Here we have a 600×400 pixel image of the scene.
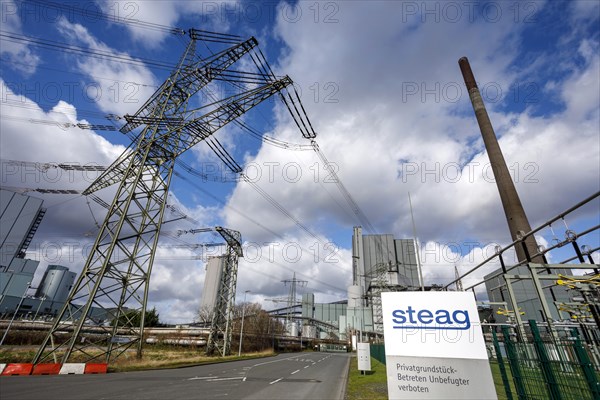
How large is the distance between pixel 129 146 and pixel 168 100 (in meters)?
4.74

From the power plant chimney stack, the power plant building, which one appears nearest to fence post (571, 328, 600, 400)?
the power plant chimney stack

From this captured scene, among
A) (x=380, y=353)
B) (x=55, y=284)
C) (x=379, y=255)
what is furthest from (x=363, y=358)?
(x=55, y=284)

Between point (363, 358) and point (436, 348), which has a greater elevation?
point (436, 348)

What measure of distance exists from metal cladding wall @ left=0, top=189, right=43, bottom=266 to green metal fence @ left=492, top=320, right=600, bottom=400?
346ft

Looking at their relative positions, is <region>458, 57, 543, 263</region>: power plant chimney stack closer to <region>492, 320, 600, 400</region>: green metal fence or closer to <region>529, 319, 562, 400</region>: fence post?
<region>492, 320, 600, 400</region>: green metal fence

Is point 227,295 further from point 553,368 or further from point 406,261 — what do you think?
point 406,261

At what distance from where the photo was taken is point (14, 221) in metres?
72.4

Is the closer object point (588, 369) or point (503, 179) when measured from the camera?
point (588, 369)

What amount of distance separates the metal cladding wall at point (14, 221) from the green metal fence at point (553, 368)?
106 m

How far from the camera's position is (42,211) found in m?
83.6

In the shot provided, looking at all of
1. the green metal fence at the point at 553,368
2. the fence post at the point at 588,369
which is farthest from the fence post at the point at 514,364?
the fence post at the point at 588,369

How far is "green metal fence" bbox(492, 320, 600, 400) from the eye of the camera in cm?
536

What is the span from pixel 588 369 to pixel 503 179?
21.0 metres

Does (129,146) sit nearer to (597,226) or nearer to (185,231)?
(597,226)
